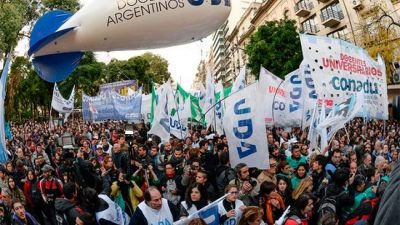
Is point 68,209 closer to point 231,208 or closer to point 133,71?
point 231,208

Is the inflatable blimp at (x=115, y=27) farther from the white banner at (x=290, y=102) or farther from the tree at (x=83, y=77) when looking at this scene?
the tree at (x=83, y=77)

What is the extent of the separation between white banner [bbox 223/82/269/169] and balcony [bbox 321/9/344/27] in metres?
34.8

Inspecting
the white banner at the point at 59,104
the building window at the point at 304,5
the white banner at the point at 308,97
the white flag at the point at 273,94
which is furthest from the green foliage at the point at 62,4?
the white banner at the point at 308,97

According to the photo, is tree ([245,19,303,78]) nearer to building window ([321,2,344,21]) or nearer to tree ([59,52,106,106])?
building window ([321,2,344,21])

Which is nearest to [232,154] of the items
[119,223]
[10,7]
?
[119,223]

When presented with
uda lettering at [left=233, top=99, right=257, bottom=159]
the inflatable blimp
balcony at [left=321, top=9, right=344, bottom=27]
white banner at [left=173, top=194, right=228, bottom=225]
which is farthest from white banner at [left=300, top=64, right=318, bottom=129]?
balcony at [left=321, top=9, right=344, bottom=27]

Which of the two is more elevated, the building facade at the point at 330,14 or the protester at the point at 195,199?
the building facade at the point at 330,14

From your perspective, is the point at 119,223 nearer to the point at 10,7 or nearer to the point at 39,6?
the point at 10,7

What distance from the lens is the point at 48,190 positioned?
267 inches

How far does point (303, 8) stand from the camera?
150 feet

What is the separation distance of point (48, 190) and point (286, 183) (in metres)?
3.45

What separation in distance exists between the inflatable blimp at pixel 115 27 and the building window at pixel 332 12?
33.3 m

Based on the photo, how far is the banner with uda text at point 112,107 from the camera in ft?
66.7

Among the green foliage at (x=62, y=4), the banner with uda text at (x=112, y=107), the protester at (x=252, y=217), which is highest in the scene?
the green foliage at (x=62, y=4)
